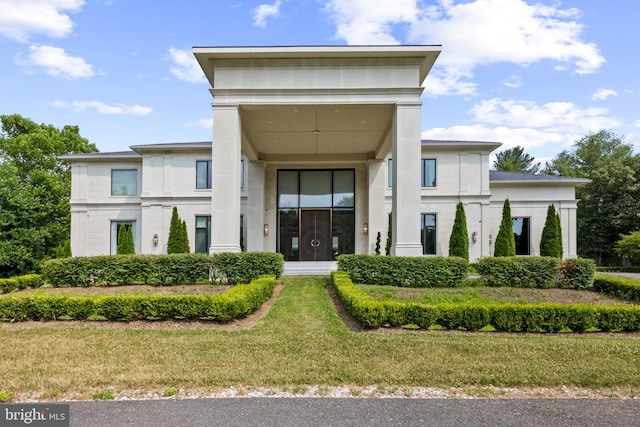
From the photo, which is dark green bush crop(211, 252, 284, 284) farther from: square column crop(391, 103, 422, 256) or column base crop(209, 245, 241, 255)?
square column crop(391, 103, 422, 256)

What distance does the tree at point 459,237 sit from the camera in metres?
18.3

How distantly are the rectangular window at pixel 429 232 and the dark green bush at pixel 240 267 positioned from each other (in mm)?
11005

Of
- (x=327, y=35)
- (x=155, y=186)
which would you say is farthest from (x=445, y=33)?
(x=155, y=186)

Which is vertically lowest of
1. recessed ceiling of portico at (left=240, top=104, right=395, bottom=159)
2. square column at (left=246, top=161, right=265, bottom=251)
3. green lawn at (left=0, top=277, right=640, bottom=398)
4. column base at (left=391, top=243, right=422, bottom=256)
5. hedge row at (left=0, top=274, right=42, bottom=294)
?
hedge row at (left=0, top=274, right=42, bottom=294)

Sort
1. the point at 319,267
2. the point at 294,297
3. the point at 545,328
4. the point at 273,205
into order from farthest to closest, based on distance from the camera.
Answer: the point at 273,205 < the point at 319,267 < the point at 294,297 < the point at 545,328

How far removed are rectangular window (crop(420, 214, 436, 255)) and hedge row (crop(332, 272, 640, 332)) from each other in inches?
526

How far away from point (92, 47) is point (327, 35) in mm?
7322

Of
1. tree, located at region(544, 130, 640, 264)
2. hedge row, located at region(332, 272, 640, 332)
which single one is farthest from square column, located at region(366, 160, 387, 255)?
tree, located at region(544, 130, 640, 264)

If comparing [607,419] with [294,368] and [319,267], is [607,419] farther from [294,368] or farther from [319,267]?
[319,267]

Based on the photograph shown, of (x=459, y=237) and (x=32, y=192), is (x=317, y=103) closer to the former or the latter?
(x=459, y=237)

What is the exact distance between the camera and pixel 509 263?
444 inches

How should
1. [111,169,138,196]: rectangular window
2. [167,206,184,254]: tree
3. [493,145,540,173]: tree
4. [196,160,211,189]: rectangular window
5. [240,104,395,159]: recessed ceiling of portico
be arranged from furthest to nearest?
[493,145,540,173]: tree → [111,169,138,196]: rectangular window → [196,160,211,189]: rectangular window → [167,206,184,254]: tree → [240,104,395,159]: recessed ceiling of portico

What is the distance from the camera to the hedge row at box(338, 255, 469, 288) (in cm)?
1108

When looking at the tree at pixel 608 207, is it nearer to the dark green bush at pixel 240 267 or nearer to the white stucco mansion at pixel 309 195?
the white stucco mansion at pixel 309 195
